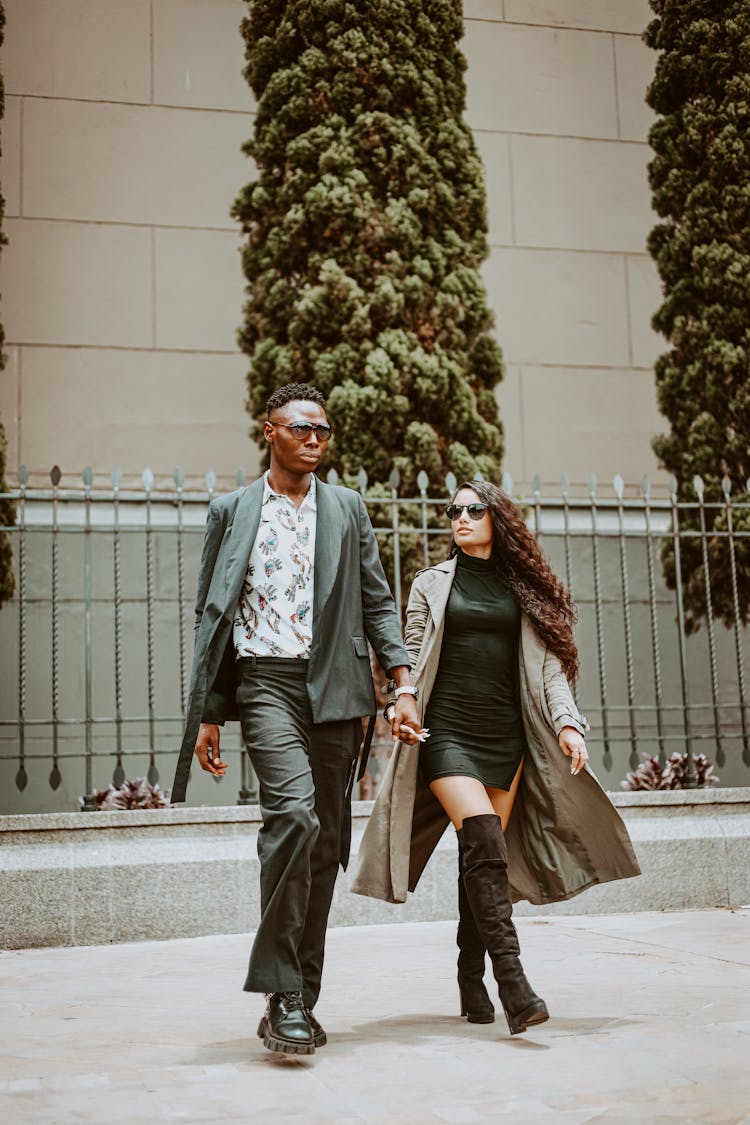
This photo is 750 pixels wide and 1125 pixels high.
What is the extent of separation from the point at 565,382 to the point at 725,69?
10.6 feet

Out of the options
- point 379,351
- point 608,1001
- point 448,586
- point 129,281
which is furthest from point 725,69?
point 608,1001

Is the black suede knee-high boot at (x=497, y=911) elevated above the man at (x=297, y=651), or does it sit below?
below

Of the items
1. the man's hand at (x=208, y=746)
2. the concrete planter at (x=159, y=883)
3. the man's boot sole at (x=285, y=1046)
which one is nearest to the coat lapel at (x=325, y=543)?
the man's hand at (x=208, y=746)

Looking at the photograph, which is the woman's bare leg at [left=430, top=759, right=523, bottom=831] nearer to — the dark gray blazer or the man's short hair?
the dark gray blazer

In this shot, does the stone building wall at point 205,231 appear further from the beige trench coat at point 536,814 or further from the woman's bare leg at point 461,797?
the woman's bare leg at point 461,797

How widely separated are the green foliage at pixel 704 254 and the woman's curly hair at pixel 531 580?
5815mm

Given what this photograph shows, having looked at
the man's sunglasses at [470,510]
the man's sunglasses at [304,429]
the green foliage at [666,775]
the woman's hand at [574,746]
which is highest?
the man's sunglasses at [304,429]

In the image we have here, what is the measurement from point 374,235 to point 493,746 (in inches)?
237

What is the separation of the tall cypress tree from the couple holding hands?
4.72m

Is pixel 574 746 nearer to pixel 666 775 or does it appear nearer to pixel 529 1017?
pixel 529 1017

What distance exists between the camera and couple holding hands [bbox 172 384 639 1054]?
4152mm

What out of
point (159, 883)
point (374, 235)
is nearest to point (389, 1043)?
point (159, 883)

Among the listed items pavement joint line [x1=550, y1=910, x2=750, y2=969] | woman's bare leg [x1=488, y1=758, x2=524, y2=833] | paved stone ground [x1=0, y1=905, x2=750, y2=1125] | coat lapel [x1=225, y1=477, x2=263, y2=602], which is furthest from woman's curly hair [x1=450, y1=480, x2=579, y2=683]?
pavement joint line [x1=550, y1=910, x2=750, y2=969]

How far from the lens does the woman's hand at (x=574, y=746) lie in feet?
14.8
